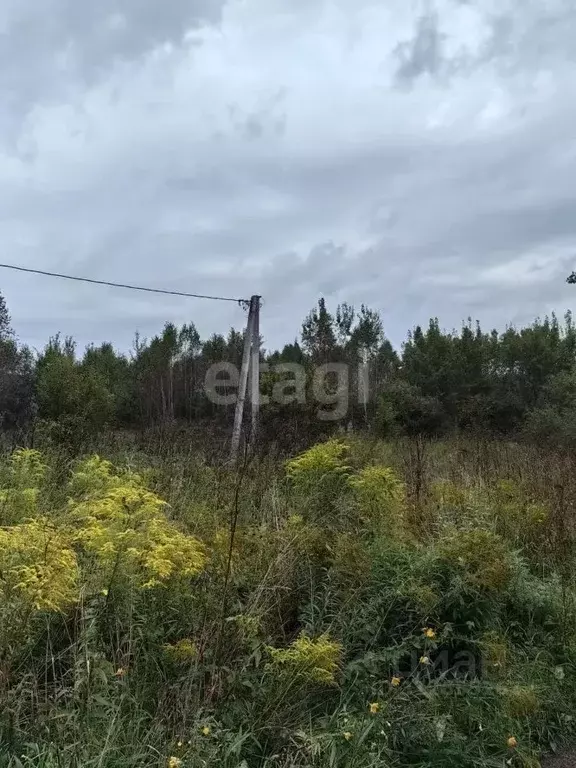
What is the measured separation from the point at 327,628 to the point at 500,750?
94 cm

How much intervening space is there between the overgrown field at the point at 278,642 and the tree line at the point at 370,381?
705cm

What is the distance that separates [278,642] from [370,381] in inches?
694

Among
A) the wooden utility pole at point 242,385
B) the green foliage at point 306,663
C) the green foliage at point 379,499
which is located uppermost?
the wooden utility pole at point 242,385

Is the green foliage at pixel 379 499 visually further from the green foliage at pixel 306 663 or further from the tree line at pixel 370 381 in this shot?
the tree line at pixel 370 381

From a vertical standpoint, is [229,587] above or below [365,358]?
below

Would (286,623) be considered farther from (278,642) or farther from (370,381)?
(370,381)

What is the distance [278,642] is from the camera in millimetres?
3105

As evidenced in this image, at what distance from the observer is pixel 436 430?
1966 centimetres

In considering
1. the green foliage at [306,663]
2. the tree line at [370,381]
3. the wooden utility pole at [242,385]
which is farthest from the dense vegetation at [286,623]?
the tree line at [370,381]

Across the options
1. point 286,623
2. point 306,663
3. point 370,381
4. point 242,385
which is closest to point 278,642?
point 286,623

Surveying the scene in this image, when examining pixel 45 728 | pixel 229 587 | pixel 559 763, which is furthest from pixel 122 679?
pixel 559 763

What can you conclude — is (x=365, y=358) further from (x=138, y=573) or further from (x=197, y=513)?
(x=138, y=573)

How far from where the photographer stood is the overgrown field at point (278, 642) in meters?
2.37

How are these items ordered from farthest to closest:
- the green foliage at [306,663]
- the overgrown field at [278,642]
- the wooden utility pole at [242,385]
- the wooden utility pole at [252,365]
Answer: the wooden utility pole at [252,365]
the wooden utility pole at [242,385]
the green foliage at [306,663]
the overgrown field at [278,642]
